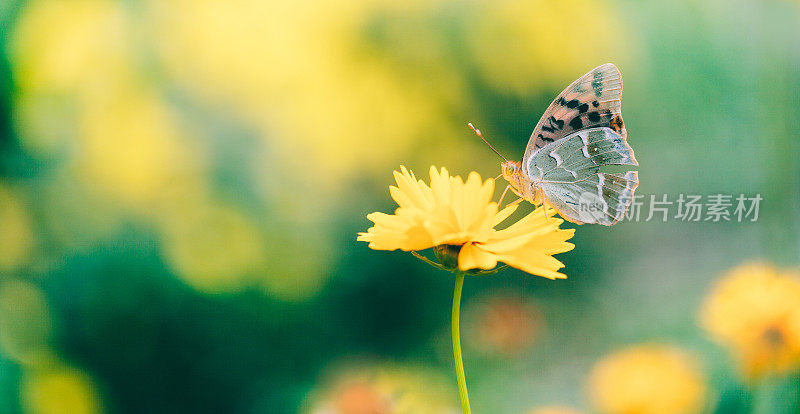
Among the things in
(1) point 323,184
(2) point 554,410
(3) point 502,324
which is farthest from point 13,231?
(2) point 554,410

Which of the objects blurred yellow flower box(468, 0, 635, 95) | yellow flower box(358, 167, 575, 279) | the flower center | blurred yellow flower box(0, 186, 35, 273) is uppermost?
blurred yellow flower box(468, 0, 635, 95)

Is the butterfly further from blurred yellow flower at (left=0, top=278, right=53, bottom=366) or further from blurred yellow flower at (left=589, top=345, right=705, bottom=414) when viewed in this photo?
blurred yellow flower at (left=0, top=278, right=53, bottom=366)

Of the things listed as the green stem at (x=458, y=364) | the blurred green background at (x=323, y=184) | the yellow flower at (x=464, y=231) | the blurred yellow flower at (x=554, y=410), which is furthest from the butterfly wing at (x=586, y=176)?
the blurred yellow flower at (x=554, y=410)

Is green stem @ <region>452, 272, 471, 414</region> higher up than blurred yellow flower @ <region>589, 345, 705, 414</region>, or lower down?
higher up

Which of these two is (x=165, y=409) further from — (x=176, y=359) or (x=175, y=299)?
(x=175, y=299)

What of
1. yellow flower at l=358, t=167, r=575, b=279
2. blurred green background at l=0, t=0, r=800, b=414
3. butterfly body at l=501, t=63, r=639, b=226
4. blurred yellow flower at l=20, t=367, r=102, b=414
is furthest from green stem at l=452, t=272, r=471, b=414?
blurred yellow flower at l=20, t=367, r=102, b=414

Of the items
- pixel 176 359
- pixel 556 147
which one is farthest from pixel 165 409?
pixel 556 147
